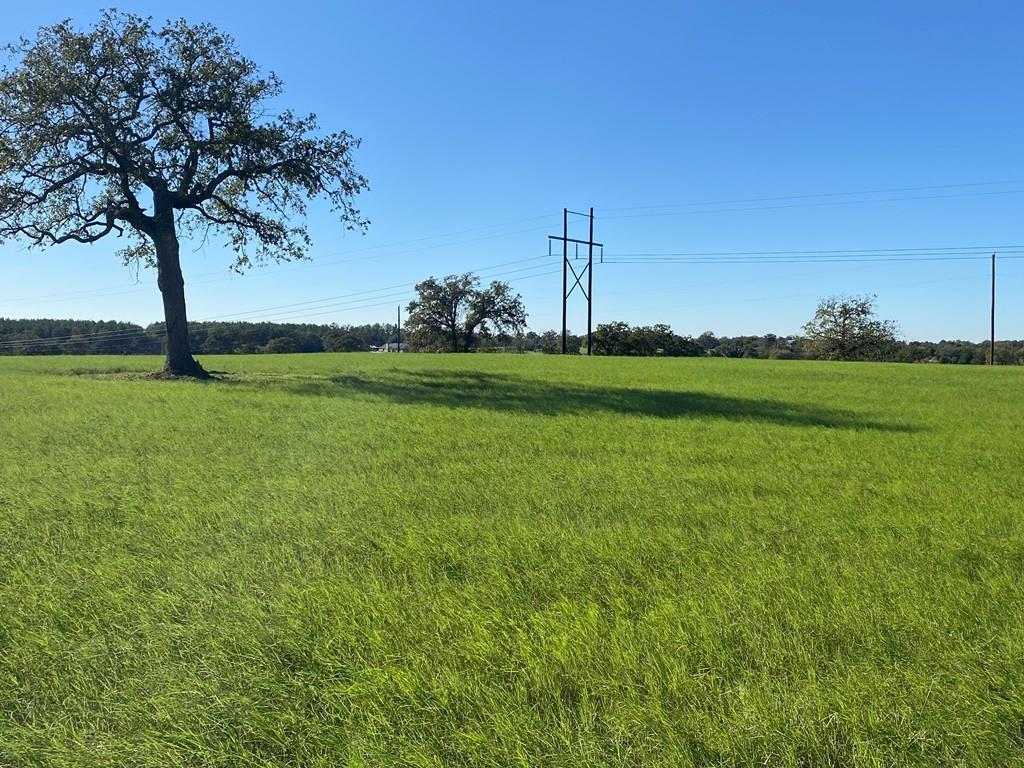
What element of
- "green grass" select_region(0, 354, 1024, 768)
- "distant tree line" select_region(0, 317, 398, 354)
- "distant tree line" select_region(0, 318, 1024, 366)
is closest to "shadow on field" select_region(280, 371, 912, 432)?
"green grass" select_region(0, 354, 1024, 768)

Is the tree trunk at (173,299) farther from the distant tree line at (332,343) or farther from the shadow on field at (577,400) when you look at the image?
the distant tree line at (332,343)

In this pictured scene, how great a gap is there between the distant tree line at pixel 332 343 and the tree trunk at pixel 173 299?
38.8 meters

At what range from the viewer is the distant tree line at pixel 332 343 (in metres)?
62.5

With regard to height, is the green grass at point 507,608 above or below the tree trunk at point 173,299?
below

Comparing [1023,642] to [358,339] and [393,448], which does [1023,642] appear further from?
[358,339]

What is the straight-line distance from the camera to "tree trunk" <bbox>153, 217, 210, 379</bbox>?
65.8 ft

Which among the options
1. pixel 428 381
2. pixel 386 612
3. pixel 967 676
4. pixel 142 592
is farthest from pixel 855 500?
pixel 428 381

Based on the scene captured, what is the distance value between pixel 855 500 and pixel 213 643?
16.2 ft

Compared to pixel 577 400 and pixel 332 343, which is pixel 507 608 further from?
pixel 332 343

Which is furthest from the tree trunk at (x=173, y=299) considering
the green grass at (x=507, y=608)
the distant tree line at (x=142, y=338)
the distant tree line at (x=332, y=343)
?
the distant tree line at (x=142, y=338)

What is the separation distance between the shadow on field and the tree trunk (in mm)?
5015

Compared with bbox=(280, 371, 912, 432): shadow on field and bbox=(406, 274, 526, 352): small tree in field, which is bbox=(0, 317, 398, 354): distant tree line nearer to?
bbox=(406, 274, 526, 352): small tree in field

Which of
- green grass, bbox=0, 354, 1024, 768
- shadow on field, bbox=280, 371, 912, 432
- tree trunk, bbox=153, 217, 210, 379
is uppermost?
tree trunk, bbox=153, 217, 210, 379

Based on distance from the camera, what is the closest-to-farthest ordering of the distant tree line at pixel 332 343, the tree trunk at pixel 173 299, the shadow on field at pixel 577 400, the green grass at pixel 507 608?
1. the green grass at pixel 507 608
2. the shadow on field at pixel 577 400
3. the tree trunk at pixel 173 299
4. the distant tree line at pixel 332 343
